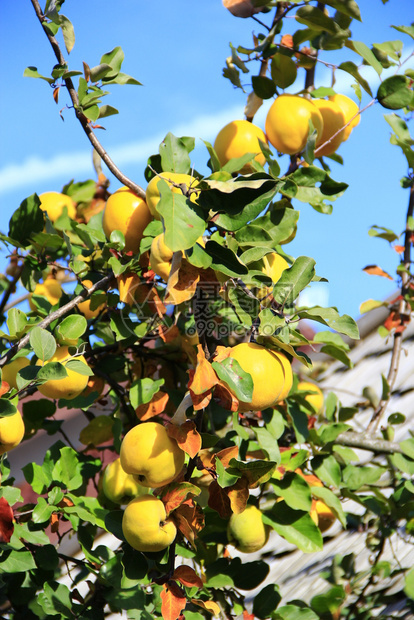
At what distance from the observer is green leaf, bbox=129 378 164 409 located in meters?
1.23

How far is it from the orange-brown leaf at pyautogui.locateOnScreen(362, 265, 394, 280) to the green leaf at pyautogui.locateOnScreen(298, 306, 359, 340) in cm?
98

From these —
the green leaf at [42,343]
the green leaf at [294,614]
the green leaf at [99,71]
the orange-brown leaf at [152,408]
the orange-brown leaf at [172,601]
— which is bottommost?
the green leaf at [294,614]

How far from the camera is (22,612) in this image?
55.1 inches

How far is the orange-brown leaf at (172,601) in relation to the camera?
992 millimetres

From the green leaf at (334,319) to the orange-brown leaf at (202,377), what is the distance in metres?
0.20

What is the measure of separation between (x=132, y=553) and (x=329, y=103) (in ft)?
3.38

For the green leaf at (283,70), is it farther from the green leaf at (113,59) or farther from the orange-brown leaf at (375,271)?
the orange-brown leaf at (375,271)

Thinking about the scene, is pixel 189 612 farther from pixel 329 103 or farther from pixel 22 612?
pixel 329 103

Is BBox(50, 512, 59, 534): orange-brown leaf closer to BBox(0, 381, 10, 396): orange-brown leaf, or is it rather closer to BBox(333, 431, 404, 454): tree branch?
BBox(0, 381, 10, 396): orange-brown leaf

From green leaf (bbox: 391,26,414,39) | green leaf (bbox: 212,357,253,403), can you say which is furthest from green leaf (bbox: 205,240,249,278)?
green leaf (bbox: 391,26,414,39)

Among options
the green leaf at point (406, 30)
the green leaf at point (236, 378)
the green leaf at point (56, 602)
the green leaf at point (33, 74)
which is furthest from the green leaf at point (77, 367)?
the green leaf at point (406, 30)

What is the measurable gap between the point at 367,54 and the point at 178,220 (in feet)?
2.20

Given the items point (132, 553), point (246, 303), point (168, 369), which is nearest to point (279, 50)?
point (246, 303)

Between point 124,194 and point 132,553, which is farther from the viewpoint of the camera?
point 124,194
